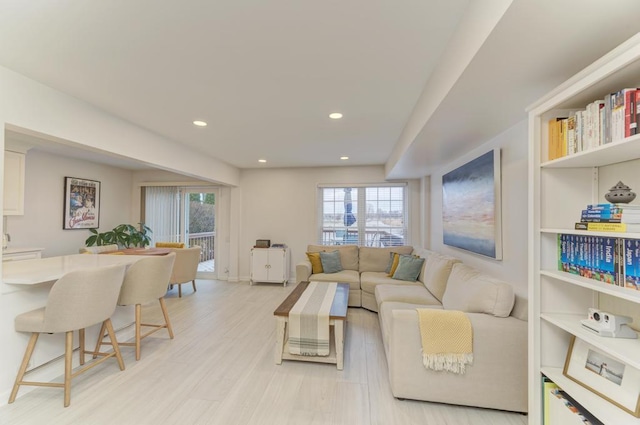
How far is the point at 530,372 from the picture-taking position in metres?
1.57

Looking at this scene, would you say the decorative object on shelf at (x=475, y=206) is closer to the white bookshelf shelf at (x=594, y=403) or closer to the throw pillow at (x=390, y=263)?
the throw pillow at (x=390, y=263)

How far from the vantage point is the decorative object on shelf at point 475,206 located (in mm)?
2588

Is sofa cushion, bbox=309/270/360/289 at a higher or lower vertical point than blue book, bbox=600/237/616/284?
lower

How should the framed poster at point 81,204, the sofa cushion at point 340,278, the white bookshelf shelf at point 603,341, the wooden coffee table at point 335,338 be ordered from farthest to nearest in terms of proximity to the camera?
the framed poster at point 81,204 < the sofa cushion at point 340,278 < the wooden coffee table at point 335,338 < the white bookshelf shelf at point 603,341

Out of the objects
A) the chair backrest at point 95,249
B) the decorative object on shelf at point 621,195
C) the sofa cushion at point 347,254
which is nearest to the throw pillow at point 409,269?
the sofa cushion at point 347,254

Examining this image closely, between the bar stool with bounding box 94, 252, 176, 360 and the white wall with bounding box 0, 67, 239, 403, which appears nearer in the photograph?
the white wall with bounding box 0, 67, 239, 403

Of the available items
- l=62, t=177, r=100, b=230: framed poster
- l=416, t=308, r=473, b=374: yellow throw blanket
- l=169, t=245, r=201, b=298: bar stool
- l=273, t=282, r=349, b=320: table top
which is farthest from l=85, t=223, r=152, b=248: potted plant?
l=416, t=308, r=473, b=374: yellow throw blanket

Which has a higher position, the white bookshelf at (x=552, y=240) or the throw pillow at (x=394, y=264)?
the white bookshelf at (x=552, y=240)

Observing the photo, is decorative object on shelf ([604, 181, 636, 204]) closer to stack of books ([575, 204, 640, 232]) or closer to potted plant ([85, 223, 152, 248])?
stack of books ([575, 204, 640, 232])

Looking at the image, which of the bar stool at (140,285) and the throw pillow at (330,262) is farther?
the throw pillow at (330,262)

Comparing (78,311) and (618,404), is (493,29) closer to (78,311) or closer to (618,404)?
(618,404)

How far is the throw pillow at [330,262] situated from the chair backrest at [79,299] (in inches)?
113

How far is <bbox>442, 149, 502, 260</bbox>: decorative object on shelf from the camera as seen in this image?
2588 mm

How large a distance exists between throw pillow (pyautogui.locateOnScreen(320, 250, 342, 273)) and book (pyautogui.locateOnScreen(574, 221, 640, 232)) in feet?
11.3
